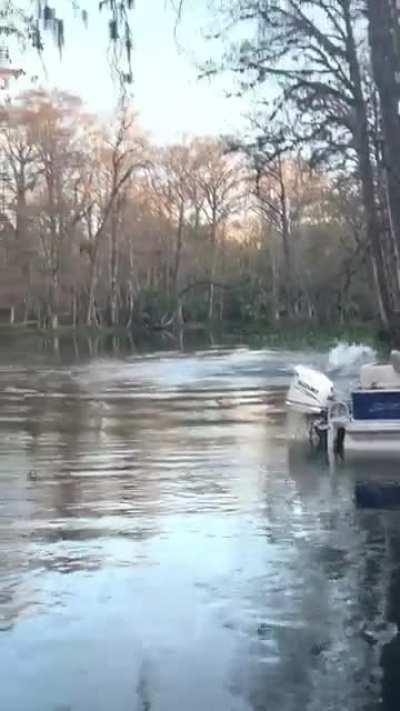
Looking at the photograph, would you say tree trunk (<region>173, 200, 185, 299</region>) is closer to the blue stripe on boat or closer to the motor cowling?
the motor cowling

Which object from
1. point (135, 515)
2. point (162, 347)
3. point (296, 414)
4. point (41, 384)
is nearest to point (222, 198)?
point (162, 347)

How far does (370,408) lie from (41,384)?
1573cm

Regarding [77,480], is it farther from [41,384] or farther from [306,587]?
[41,384]

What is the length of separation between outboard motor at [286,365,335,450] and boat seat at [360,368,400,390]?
0.74 m

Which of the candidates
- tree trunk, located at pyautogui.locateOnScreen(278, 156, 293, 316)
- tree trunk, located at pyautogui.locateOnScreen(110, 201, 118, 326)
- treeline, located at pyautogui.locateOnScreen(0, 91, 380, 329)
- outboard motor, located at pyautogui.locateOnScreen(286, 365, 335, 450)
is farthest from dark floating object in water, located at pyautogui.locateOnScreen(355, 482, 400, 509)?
tree trunk, located at pyautogui.locateOnScreen(110, 201, 118, 326)

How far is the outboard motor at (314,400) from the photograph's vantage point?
15.6 meters

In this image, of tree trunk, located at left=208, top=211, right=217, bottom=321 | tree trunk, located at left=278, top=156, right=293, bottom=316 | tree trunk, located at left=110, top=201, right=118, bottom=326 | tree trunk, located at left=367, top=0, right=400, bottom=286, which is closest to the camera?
tree trunk, located at left=367, top=0, right=400, bottom=286

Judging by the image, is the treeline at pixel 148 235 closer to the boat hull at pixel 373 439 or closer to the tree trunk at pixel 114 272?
the tree trunk at pixel 114 272

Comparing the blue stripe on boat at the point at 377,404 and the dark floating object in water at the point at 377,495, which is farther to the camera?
the blue stripe on boat at the point at 377,404

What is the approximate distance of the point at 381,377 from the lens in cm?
1478

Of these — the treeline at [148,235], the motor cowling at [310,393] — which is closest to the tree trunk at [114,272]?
the treeline at [148,235]

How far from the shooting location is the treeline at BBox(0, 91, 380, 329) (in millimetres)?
67562

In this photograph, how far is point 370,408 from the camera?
14219mm

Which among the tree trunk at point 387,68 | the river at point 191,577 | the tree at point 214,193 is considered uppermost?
the tree at point 214,193
